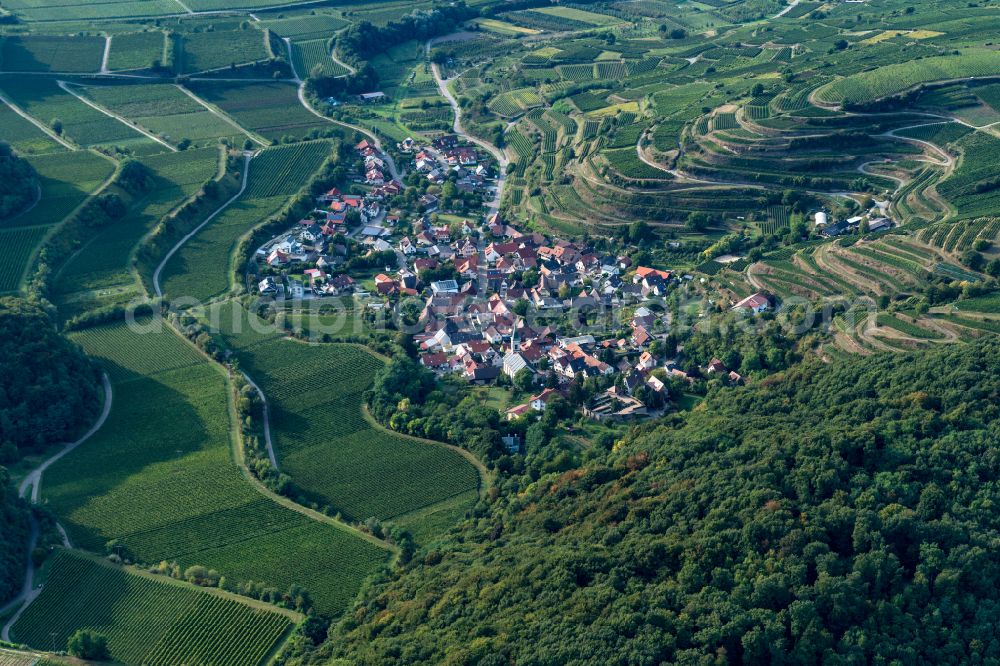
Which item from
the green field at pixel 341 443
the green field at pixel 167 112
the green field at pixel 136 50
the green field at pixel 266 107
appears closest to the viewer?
the green field at pixel 341 443

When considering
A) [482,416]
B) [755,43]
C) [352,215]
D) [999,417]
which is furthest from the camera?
[755,43]

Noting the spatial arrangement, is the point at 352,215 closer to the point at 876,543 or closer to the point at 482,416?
the point at 482,416

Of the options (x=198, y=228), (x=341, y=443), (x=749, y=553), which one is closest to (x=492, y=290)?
(x=341, y=443)

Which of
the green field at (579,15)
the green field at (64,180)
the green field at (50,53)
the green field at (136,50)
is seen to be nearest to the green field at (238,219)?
the green field at (64,180)

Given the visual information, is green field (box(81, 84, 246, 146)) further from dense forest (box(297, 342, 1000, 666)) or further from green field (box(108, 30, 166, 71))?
dense forest (box(297, 342, 1000, 666))

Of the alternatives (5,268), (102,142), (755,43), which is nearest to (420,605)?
(5,268)

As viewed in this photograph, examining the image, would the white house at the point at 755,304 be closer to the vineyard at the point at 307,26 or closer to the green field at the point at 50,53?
the green field at the point at 50,53

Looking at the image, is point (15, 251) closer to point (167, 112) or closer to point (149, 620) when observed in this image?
point (167, 112)
